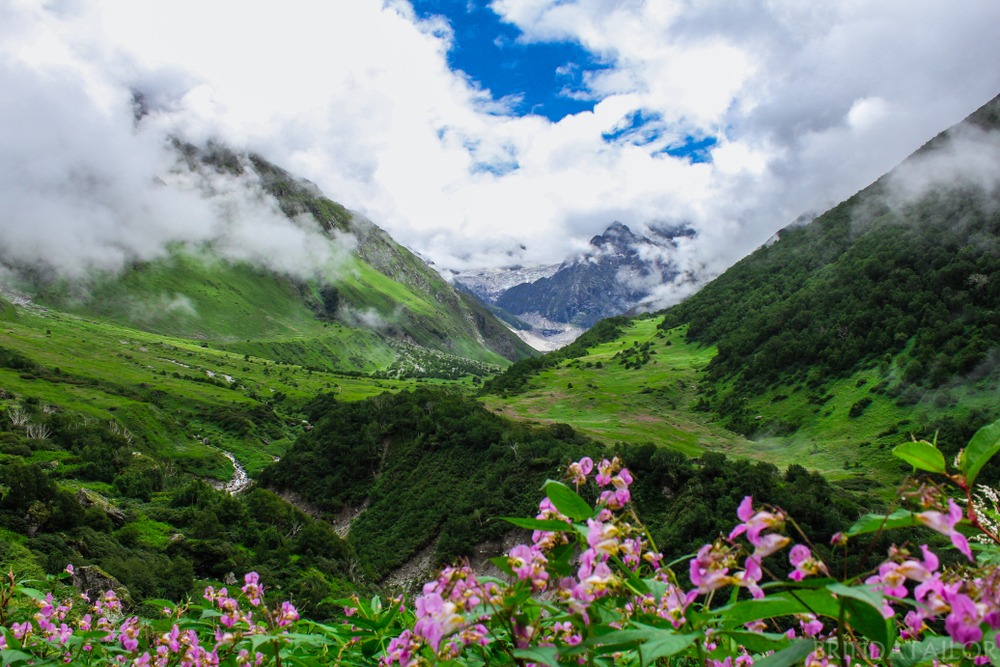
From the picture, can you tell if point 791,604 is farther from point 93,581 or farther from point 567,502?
point 93,581

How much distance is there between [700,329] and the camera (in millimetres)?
145125

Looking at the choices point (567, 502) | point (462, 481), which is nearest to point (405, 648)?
point (567, 502)

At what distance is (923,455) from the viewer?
7.50ft

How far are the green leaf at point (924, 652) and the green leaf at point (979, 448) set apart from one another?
903mm

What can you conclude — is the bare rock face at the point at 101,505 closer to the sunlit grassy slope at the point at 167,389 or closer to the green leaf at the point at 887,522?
the green leaf at the point at 887,522

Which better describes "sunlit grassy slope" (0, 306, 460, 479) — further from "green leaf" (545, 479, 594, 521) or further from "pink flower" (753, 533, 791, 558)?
"pink flower" (753, 533, 791, 558)

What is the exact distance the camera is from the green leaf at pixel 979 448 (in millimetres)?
2266

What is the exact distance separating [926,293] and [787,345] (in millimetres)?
21269

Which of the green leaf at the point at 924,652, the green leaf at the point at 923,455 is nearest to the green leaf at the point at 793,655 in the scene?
the green leaf at the point at 923,455

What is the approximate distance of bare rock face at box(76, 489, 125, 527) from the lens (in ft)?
92.6

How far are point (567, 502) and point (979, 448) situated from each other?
6.20 ft

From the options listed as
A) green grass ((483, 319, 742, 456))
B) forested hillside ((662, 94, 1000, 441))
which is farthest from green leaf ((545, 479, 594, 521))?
forested hillside ((662, 94, 1000, 441))

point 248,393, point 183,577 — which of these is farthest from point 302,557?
point 248,393

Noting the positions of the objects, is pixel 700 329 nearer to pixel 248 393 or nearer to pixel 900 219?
pixel 900 219
